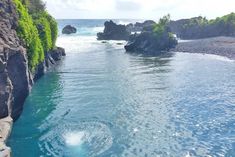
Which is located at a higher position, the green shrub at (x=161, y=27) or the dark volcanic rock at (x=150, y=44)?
the green shrub at (x=161, y=27)

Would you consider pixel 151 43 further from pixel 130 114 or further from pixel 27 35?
pixel 130 114

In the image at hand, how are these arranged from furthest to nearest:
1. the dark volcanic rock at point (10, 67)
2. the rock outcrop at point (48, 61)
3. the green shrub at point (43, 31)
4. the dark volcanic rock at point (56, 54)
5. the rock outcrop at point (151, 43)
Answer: the rock outcrop at point (151, 43), the dark volcanic rock at point (56, 54), the green shrub at point (43, 31), the rock outcrop at point (48, 61), the dark volcanic rock at point (10, 67)

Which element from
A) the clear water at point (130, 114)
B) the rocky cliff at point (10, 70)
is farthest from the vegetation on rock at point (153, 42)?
the rocky cliff at point (10, 70)

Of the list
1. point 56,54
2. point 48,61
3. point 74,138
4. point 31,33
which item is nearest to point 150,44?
point 56,54

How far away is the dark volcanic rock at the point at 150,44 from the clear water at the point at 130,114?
48800 millimetres

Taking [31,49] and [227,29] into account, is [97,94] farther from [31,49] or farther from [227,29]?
[227,29]

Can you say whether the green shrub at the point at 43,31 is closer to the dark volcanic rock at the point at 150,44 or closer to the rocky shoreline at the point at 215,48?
the dark volcanic rock at the point at 150,44

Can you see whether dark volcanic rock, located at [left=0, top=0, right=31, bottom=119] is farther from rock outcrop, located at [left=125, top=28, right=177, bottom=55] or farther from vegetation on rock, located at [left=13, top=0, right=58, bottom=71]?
rock outcrop, located at [left=125, top=28, right=177, bottom=55]

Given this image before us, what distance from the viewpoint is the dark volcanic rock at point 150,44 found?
482 feet

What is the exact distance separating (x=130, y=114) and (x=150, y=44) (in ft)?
311

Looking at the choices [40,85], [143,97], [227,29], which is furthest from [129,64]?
[227,29]

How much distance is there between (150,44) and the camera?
14800cm

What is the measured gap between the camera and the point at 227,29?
194 metres

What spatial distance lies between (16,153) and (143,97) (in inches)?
1182
